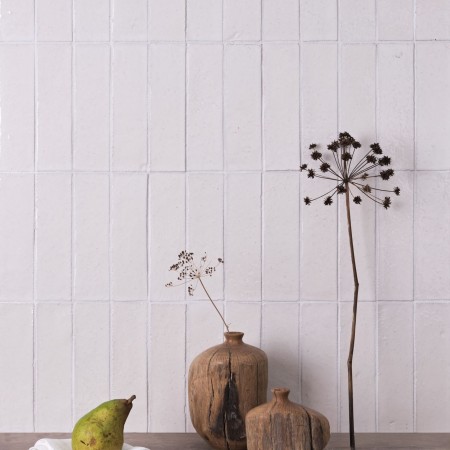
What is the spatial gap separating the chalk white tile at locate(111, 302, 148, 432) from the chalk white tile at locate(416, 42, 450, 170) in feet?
2.04

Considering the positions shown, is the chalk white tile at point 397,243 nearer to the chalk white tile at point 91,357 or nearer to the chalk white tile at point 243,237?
the chalk white tile at point 243,237

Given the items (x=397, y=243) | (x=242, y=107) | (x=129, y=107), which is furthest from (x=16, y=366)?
(x=397, y=243)

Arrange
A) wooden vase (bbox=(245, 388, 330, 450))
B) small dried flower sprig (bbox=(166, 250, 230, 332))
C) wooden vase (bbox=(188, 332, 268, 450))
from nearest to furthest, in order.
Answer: wooden vase (bbox=(245, 388, 330, 450))
wooden vase (bbox=(188, 332, 268, 450))
small dried flower sprig (bbox=(166, 250, 230, 332))

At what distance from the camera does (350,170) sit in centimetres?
125

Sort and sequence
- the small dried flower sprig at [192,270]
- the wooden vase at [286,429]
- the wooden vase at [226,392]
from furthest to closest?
the small dried flower sprig at [192,270] < the wooden vase at [226,392] < the wooden vase at [286,429]

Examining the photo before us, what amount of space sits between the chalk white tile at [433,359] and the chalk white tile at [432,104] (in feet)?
0.94

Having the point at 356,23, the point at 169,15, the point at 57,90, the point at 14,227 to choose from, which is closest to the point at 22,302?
the point at 14,227

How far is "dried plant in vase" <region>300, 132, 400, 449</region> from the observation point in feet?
3.87

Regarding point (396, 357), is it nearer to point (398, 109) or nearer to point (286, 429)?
point (286, 429)

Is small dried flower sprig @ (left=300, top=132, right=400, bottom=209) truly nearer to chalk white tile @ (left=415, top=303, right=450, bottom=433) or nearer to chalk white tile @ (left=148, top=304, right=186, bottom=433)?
chalk white tile @ (left=415, top=303, right=450, bottom=433)

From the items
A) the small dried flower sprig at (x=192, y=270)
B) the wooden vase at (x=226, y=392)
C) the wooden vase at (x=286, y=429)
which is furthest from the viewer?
the small dried flower sprig at (x=192, y=270)

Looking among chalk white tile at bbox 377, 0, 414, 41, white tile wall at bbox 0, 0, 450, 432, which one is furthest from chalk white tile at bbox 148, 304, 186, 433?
chalk white tile at bbox 377, 0, 414, 41

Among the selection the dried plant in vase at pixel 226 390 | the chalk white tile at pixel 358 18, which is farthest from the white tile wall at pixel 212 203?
the dried plant in vase at pixel 226 390

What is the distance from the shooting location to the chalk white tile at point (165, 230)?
1255 millimetres
